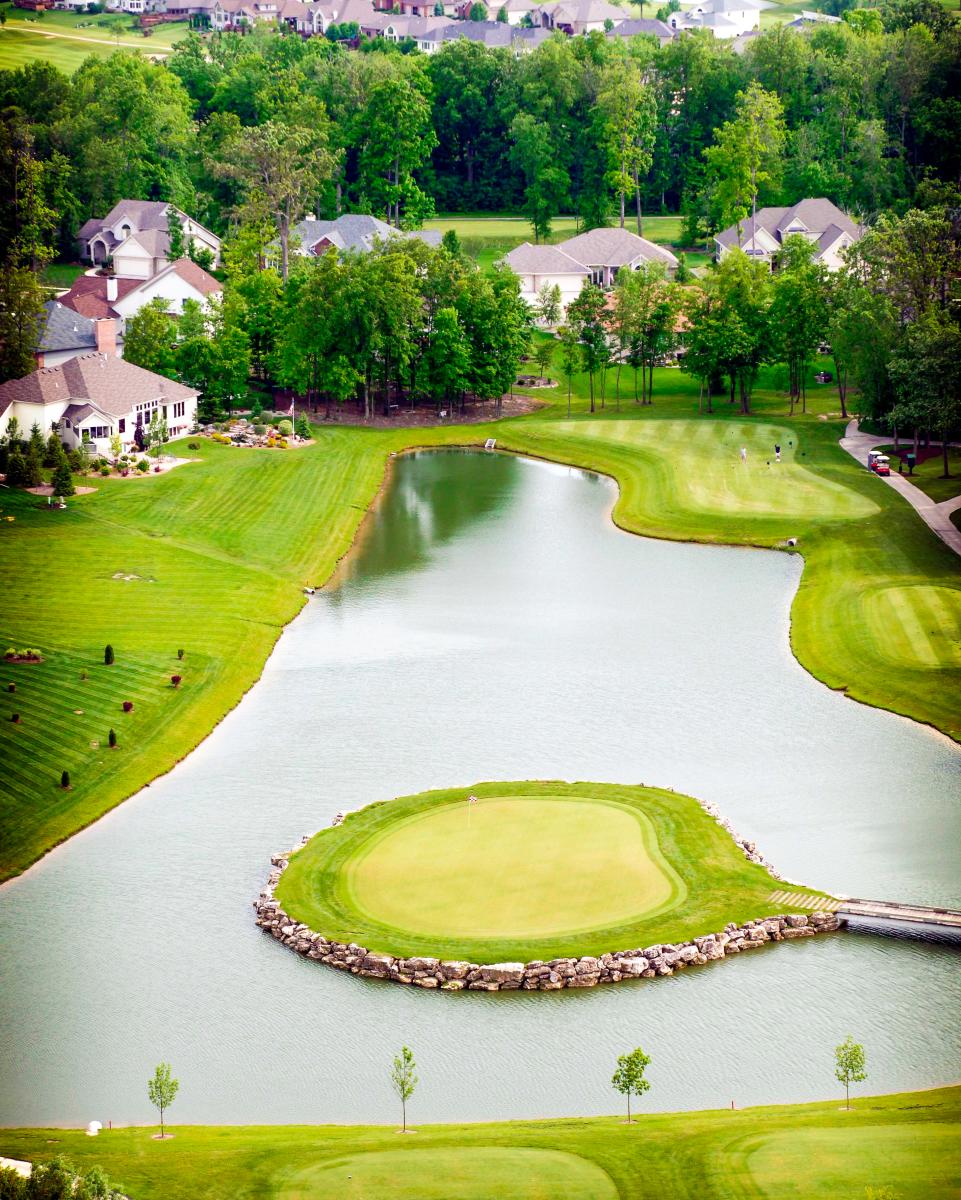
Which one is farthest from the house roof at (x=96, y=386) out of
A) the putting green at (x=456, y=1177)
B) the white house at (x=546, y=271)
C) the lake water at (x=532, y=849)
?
the putting green at (x=456, y=1177)

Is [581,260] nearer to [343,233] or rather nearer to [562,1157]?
[343,233]

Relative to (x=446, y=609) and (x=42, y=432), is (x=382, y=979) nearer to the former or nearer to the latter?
(x=446, y=609)

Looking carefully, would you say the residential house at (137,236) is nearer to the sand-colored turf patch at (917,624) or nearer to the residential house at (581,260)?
the residential house at (581,260)

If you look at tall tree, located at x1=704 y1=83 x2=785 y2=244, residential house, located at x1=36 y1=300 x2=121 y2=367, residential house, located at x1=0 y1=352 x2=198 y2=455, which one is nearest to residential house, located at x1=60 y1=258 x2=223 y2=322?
residential house, located at x1=36 y1=300 x2=121 y2=367

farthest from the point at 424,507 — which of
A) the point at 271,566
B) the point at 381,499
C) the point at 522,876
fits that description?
the point at 522,876

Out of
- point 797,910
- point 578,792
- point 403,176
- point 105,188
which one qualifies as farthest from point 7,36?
point 797,910

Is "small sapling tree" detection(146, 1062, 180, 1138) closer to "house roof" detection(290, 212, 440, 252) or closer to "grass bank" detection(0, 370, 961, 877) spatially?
"grass bank" detection(0, 370, 961, 877)
